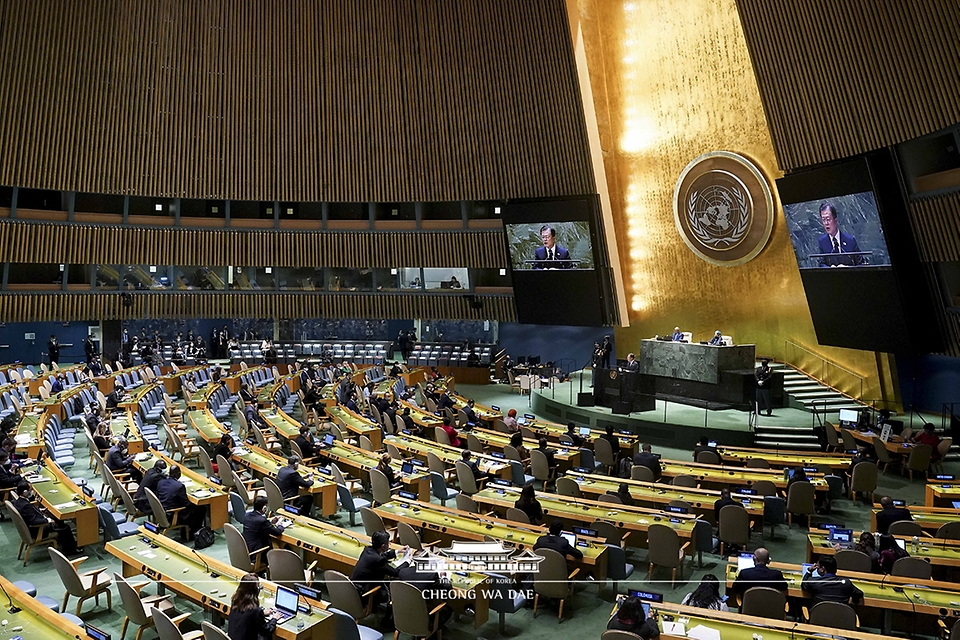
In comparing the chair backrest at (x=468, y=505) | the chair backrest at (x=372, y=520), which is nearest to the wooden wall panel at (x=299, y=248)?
the chair backrest at (x=468, y=505)

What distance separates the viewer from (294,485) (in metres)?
10.4

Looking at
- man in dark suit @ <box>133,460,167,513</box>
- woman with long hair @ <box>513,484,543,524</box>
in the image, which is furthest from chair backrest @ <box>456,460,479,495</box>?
man in dark suit @ <box>133,460,167,513</box>

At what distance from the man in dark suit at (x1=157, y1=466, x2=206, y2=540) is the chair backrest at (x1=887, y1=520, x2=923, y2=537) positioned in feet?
27.3

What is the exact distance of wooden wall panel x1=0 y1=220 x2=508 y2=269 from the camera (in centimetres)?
2496

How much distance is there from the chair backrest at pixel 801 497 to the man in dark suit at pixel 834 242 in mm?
6722

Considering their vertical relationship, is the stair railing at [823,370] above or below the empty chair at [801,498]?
above

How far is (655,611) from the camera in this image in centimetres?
627

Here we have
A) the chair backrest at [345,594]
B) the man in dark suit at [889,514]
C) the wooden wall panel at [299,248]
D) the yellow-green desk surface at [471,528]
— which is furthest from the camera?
the wooden wall panel at [299,248]

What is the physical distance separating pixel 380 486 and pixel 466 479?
1337 mm

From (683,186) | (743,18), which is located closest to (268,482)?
(743,18)

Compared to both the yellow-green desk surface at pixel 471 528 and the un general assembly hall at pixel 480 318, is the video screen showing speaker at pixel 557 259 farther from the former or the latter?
the yellow-green desk surface at pixel 471 528

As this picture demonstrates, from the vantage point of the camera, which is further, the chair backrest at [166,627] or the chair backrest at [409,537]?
the chair backrest at [409,537]

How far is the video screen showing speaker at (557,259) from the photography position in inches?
892

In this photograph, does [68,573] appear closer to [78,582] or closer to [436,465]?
[78,582]
